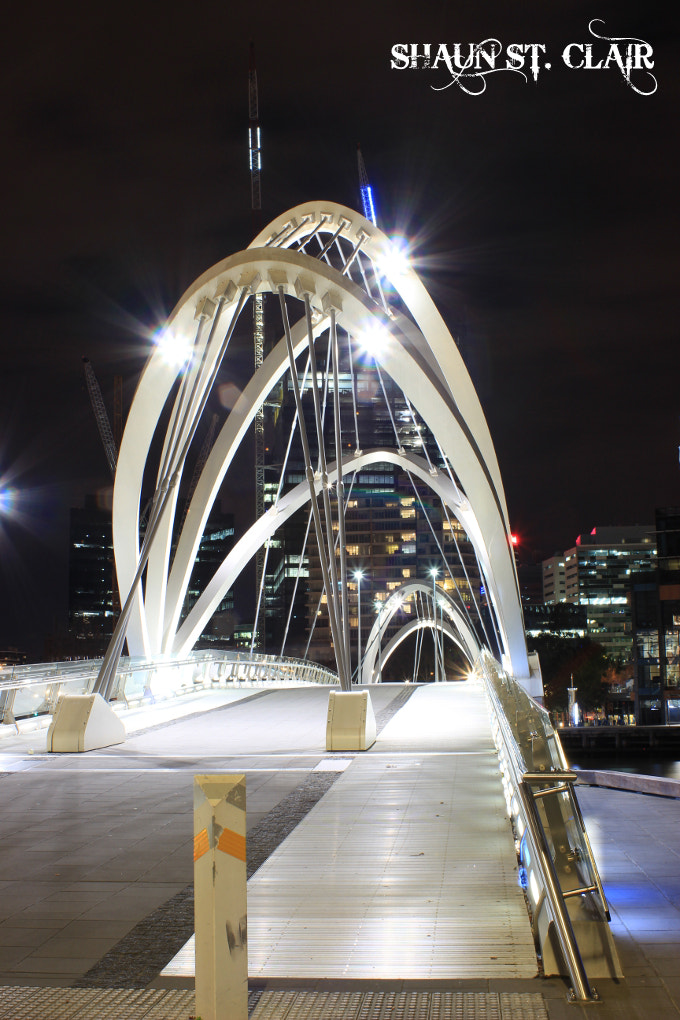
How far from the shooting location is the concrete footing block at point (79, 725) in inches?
539

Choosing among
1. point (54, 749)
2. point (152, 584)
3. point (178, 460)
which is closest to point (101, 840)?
point (54, 749)

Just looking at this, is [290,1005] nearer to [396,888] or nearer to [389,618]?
[396,888]

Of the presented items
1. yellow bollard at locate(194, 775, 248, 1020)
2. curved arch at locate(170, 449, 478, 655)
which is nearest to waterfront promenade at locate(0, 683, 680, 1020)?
yellow bollard at locate(194, 775, 248, 1020)

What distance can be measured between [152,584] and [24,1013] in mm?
22138

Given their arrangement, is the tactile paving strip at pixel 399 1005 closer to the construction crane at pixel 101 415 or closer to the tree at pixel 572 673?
the tree at pixel 572 673

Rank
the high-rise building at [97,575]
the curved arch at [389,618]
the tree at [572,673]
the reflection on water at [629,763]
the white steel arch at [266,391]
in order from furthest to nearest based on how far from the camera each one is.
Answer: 1. the high-rise building at [97,575]
2. the tree at [572,673]
3. the curved arch at [389,618]
4. the reflection on water at [629,763]
5. the white steel arch at [266,391]

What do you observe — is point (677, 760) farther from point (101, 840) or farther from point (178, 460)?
point (101, 840)

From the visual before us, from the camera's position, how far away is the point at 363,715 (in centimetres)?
1342

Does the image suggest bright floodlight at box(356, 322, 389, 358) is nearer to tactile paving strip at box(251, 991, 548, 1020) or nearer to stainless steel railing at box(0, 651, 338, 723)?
stainless steel railing at box(0, 651, 338, 723)

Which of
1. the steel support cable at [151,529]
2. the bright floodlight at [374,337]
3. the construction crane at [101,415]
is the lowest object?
the steel support cable at [151,529]

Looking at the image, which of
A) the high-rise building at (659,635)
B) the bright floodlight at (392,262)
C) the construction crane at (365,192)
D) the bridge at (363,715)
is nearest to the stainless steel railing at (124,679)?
the bridge at (363,715)

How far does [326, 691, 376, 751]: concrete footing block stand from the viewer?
13242 millimetres

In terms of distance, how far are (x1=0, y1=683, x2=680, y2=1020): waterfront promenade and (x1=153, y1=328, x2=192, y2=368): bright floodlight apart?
13.8 metres

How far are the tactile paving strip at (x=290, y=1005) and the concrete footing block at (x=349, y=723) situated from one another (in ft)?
28.5
